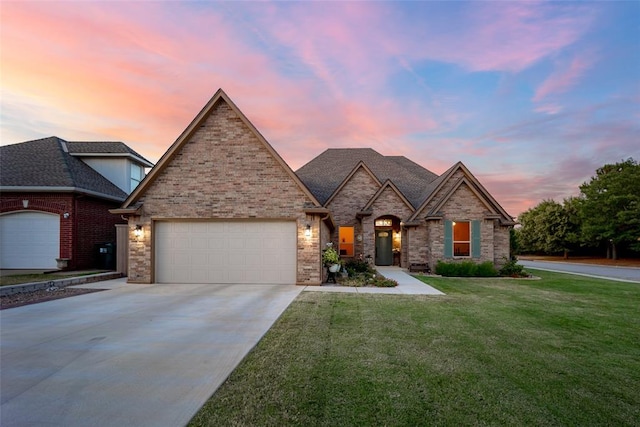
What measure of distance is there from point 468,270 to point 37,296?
1657cm

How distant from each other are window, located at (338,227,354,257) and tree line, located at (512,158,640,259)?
18860 mm

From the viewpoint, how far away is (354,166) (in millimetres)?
21344

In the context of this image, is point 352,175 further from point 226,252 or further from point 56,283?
point 56,283

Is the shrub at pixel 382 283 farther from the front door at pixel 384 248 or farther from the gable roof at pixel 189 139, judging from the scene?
the front door at pixel 384 248

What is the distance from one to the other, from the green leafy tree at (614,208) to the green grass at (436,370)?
3412cm

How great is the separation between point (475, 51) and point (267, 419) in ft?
50.8

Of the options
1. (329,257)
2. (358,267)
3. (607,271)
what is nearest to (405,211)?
(358,267)

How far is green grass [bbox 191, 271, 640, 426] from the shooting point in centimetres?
300

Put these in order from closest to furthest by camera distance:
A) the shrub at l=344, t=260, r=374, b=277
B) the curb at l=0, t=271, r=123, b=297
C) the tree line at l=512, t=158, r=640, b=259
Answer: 1. the curb at l=0, t=271, r=123, b=297
2. the shrub at l=344, t=260, r=374, b=277
3. the tree line at l=512, t=158, r=640, b=259

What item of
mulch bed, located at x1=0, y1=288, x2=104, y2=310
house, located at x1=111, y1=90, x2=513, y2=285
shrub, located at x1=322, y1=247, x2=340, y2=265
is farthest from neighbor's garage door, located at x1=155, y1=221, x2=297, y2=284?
mulch bed, located at x1=0, y1=288, x2=104, y2=310

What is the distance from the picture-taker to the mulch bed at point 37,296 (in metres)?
8.19

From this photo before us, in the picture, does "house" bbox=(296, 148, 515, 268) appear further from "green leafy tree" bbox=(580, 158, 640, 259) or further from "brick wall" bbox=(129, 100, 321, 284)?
"green leafy tree" bbox=(580, 158, 640, 259)

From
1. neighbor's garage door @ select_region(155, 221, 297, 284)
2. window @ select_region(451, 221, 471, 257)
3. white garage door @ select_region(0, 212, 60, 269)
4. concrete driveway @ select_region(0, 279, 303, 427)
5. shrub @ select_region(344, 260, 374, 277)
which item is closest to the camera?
concrete driveway @ select_region(0, 279, 303, 427)

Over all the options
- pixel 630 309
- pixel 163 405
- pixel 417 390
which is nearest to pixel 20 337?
pixel 163 405
